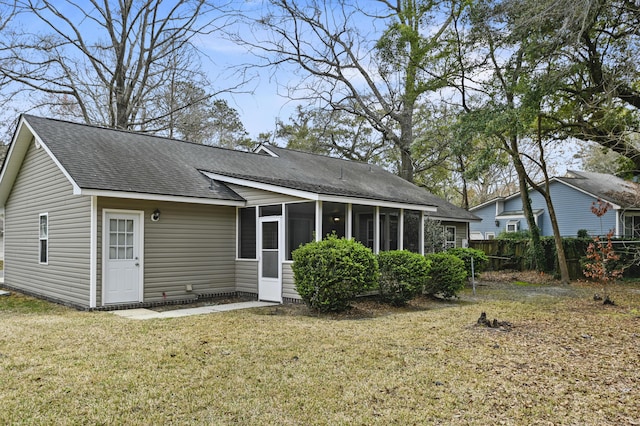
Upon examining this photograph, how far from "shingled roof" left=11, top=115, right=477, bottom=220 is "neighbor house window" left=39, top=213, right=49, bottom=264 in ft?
6.92

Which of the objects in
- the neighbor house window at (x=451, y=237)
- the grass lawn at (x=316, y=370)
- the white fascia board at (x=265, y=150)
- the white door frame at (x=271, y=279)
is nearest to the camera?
the grass lawn at (x=316, y=370)

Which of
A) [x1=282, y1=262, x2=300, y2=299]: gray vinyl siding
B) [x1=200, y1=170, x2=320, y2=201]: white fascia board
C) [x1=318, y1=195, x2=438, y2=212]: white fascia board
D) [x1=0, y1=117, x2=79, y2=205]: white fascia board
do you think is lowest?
[x1=282, y1=262, x2=300, y2=299]: gray vinyl siding

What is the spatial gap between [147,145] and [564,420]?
11.5 meters

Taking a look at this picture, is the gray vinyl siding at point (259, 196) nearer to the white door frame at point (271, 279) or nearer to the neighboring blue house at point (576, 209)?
the white door frame at point (271, 279)

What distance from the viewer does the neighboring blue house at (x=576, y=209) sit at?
23.4m

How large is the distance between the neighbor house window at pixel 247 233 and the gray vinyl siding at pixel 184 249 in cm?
18

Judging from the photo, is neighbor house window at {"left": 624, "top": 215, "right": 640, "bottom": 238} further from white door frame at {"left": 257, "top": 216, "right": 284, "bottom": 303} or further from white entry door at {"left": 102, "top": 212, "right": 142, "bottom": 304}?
white entry door at {"left": 102, "top": 212, "right": 142, "bottom": 304}

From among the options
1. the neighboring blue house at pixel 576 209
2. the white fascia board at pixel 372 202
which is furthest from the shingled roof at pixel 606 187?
the white fascia board at pixel 372 202

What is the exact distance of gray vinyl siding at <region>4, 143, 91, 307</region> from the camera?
988cm

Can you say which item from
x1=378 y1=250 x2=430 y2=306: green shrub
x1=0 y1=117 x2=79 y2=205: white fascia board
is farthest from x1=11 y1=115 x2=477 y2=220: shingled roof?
x1=378 y1=250 x2=430 y2=306: green shrub

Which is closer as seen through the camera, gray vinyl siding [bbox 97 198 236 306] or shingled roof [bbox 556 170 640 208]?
gray vinyl siding [bbox 97 198 236 306]

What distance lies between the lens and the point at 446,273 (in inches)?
441

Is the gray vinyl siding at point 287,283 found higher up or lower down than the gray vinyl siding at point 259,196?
lower down

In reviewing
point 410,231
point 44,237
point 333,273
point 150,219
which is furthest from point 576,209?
point 44,237
